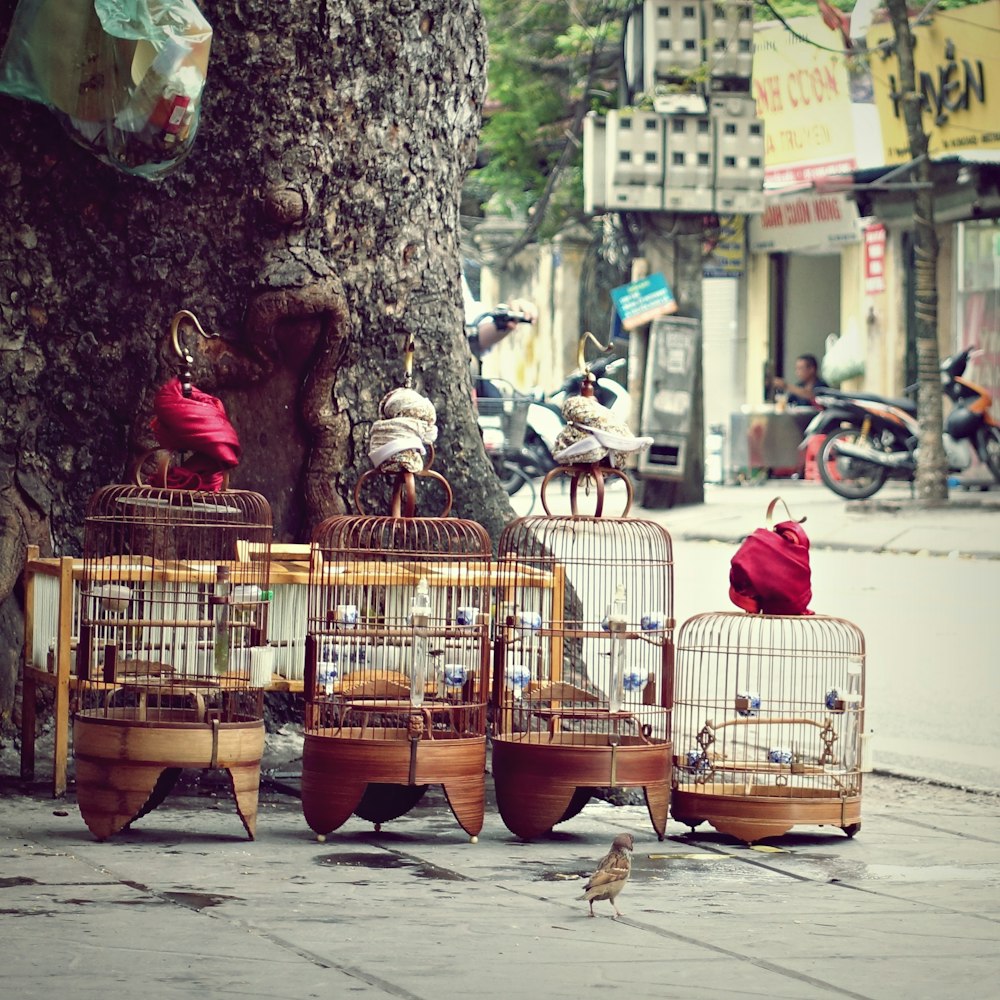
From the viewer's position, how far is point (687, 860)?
600cm

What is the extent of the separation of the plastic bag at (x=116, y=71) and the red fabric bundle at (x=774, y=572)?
2423 millimetres

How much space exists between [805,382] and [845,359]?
628 millimetres

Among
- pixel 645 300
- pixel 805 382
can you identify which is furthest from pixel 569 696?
pixel 805 382

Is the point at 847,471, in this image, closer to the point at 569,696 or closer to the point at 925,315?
the point at 925,315

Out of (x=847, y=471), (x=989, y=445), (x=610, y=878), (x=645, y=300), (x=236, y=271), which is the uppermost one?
(x=645, y=300)

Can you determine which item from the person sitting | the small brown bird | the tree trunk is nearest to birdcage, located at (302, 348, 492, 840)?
the small brown bird

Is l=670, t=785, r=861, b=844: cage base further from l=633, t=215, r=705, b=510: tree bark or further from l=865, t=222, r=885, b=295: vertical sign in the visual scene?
l=865, t=222, r=885, b=295: vertical sign

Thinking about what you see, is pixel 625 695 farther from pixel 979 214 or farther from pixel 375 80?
pixel 979 214

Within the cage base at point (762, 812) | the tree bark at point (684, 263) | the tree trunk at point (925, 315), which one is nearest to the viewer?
the cage base at point (762, 812)

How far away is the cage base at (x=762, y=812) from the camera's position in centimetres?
622

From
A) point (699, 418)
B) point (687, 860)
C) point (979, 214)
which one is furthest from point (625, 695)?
point (979, 214)

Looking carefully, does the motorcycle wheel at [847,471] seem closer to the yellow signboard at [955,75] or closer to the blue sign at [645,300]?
the blue sign at [645,300]

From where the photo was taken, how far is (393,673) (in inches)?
254

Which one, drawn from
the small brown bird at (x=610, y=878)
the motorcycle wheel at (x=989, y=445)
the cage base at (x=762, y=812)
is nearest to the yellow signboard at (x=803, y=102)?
the motorcycle wheel at (x=989, y=445)
